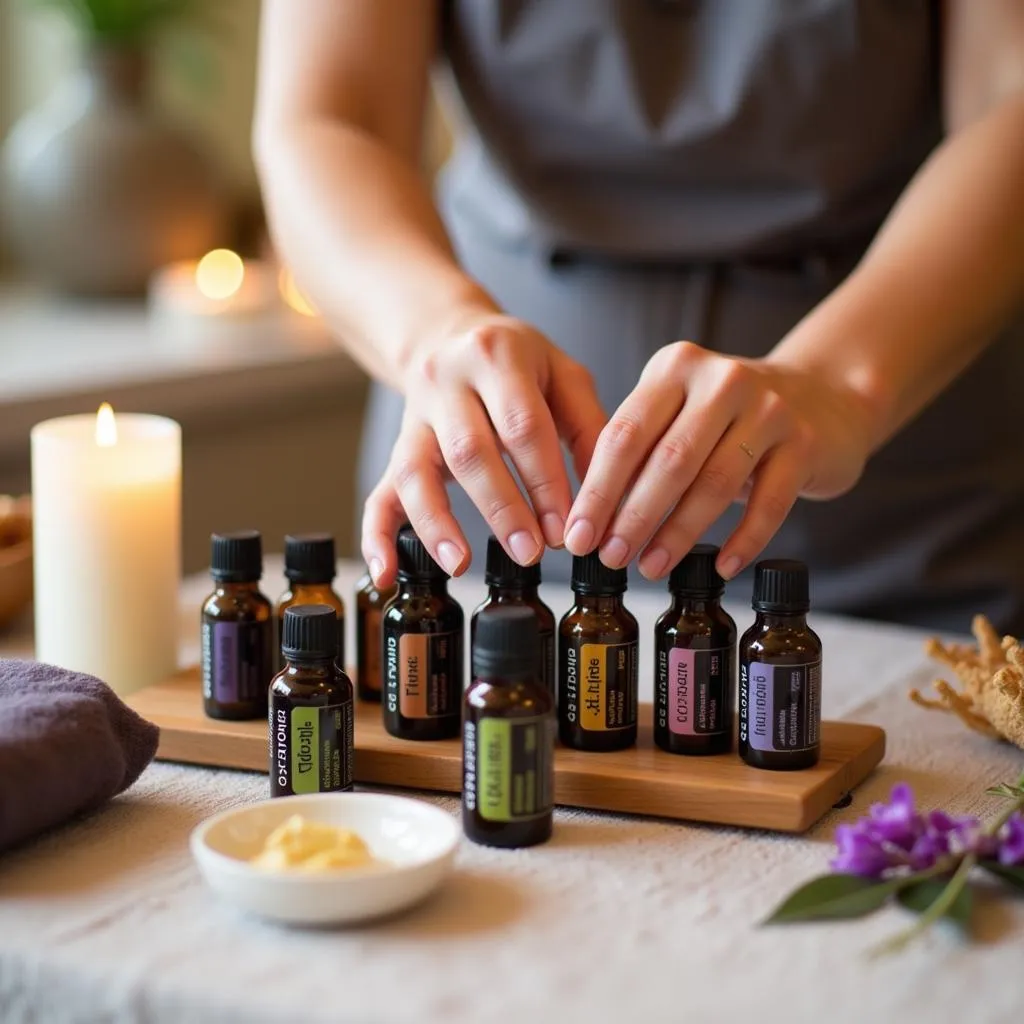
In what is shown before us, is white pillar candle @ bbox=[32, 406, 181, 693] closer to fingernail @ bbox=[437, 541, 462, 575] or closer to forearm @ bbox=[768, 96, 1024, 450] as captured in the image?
fingernail @ bbox=[437, 541, 462, 575]

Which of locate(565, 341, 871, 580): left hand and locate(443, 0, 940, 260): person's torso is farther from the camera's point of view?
locate(443, 0, 940, 260): person's torso

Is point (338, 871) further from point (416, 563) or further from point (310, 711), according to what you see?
point (416, 563)

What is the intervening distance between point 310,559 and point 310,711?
17 cm

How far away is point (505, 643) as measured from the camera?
2.60 ft

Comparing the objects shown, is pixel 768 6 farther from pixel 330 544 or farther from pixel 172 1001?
pixel 172 1001

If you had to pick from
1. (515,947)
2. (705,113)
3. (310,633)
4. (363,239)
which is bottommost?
(515,947)

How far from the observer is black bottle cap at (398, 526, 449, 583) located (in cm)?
95

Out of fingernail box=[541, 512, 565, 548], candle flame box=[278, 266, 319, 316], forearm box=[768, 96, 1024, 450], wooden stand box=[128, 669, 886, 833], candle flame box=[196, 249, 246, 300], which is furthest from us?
candle flame box=[278, 266, 319, 316]

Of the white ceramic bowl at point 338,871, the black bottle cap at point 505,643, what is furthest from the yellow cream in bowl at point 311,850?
the black bottle cap at point 505,643

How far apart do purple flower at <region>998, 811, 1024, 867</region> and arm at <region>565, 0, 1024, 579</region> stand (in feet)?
0.76

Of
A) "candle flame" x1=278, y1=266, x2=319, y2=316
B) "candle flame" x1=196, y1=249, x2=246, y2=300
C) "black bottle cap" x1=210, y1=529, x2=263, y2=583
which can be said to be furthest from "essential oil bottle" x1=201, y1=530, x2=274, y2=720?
"candle flame" x1=278, y1=266, x2=319, y2=316

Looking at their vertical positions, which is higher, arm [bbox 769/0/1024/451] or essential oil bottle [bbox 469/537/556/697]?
arm [bbox 769/0/1024/451]

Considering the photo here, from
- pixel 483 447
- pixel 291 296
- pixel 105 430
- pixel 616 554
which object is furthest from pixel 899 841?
pixel 291 296

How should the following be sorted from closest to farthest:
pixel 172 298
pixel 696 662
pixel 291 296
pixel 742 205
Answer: pixel 696 662 → pixel 742 205 → pixel 172 298 → pixel 291 296
